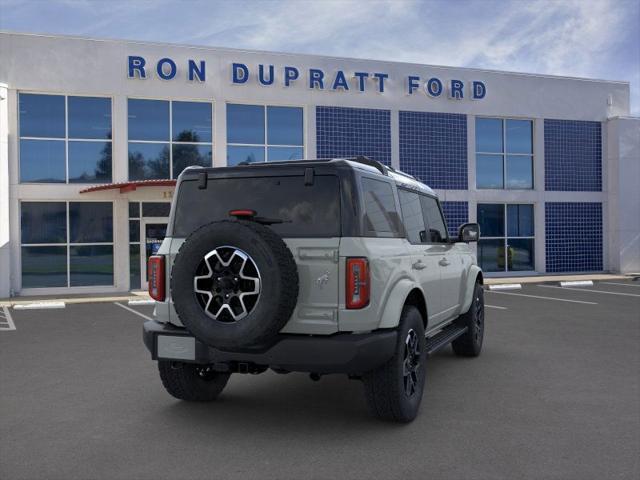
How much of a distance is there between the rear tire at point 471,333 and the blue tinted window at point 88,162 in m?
12.8

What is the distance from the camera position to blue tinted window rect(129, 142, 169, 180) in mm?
17891

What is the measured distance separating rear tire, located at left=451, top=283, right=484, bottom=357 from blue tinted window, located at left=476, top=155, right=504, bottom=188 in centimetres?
1435

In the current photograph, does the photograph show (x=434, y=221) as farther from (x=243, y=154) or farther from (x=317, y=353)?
(x=243, y=154)

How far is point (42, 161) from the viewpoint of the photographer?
1722cm

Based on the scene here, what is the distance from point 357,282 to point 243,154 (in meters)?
Answer: 14.9

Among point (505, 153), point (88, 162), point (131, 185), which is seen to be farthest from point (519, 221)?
point (88, 162)

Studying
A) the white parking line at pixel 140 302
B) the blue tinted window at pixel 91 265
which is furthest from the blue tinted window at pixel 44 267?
the white parking line at pixel 140 302

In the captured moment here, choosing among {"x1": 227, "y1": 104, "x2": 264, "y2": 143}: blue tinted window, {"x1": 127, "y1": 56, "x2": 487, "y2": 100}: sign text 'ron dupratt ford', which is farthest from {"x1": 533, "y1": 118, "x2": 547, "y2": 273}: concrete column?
{"x1": 227, "y1": 104, "x2": 264, "y2": 143}: blue tinted window

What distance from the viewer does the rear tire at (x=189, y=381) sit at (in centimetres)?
538

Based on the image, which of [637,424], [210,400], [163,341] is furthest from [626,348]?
[163,341]

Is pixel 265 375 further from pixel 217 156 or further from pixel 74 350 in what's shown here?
pixel 217 156

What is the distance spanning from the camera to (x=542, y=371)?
688cm

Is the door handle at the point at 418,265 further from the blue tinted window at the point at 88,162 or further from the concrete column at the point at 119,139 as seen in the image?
the blue tinted window at the point at 88,162

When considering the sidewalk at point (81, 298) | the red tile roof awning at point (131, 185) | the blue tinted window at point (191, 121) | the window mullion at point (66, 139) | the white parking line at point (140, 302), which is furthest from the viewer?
the blue tinted window at point (191, 121)
